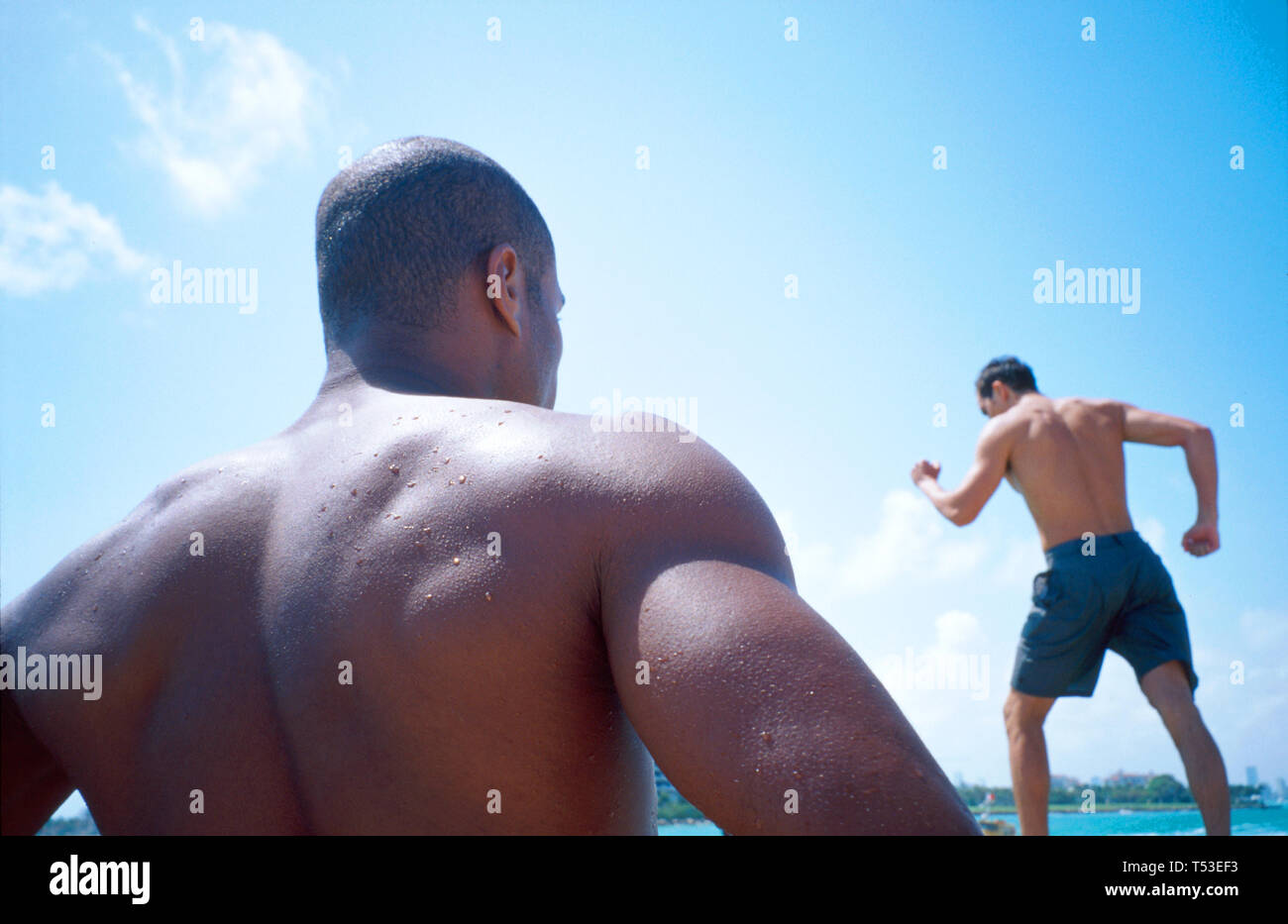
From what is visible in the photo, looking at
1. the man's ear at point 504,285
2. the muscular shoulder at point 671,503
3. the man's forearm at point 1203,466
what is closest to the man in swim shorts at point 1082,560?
the man's forearm at point 1203,466

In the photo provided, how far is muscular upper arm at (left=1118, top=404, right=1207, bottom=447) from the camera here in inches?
180

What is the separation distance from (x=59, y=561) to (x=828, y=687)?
130 cm

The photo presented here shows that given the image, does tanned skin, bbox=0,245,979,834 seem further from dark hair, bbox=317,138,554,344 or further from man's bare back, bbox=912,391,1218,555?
man's bare back, bbox=912,391,1218,555

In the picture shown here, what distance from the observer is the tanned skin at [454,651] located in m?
0.86

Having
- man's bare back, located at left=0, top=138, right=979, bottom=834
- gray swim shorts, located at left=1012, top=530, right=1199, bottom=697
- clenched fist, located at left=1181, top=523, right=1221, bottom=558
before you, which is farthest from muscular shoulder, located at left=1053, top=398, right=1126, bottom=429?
man's bare back, located at left=0, top=138, right=979, bottom=834

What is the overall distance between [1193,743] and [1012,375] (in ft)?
7.67

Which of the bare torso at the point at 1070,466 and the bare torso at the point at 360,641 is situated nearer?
the bare torso at the point at 360,641

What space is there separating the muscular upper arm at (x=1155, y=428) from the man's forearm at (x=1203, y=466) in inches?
1.7

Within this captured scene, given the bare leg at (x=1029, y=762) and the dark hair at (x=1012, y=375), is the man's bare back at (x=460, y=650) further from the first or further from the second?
the dark hair at (x=1012, y=375)

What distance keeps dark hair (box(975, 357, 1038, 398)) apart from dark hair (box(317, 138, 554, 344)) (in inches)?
165

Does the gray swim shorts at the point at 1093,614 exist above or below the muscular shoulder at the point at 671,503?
below

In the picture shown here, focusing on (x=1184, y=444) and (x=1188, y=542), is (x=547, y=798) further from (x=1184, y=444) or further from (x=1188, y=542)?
(x=1184, y=444)

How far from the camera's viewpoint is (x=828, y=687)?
854mm
